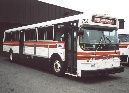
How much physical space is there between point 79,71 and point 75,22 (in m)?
2.19

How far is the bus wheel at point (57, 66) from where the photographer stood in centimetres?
1087

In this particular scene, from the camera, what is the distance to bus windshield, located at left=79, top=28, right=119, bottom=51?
9.51m

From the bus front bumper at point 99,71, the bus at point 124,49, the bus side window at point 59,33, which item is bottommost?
the bus front bumper at point 99,71

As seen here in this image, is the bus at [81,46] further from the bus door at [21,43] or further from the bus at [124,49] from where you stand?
the bus at [124,49]

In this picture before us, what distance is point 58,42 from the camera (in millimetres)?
11195

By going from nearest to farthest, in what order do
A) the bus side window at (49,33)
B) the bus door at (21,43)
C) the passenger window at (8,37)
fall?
1. the bus side window at (49,33)
2. the bus door at (21,43)
3. the passenger window at (8,37)

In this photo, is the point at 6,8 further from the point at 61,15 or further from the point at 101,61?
the point at 101,61

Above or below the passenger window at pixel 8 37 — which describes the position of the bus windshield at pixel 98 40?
below

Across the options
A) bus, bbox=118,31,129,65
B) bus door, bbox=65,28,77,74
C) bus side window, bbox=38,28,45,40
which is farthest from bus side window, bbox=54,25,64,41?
bus, bbox=118,31,129,65

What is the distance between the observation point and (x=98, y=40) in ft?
32.0

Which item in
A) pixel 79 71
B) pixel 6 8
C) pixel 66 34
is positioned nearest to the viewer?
pixel 79 71

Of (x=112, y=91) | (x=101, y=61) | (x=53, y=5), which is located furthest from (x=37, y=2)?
(x=112, y=91)

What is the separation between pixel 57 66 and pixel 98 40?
272 cm

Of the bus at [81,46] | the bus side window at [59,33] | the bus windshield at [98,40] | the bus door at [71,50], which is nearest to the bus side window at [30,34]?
the bus at [81,46]
